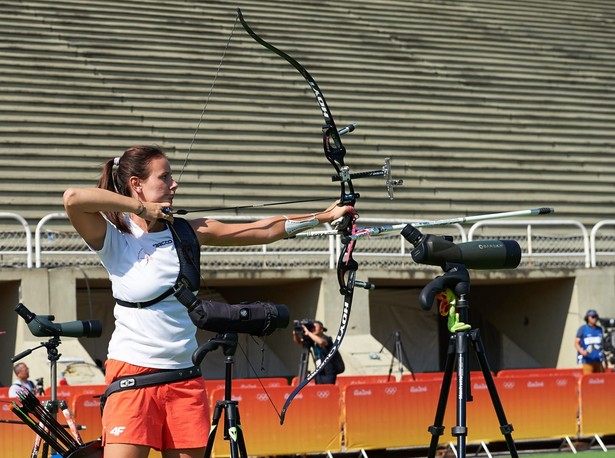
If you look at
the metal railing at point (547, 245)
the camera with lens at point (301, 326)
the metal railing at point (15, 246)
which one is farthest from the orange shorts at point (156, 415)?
the metal railing at point (547, 245)

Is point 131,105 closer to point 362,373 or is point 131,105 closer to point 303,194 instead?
point 303,194

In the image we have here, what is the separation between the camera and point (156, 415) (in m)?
4.06

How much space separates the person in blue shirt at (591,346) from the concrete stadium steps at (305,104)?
509cm

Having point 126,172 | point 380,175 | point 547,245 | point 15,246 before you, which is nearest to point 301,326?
point 15,246

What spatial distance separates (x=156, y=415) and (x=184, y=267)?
0.54m

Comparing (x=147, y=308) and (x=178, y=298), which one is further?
(x=147, y=308)

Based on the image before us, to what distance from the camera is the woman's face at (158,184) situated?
166 inches

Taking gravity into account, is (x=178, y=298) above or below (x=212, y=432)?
above

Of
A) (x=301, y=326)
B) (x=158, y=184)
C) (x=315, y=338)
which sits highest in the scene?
(x=158, y=184)

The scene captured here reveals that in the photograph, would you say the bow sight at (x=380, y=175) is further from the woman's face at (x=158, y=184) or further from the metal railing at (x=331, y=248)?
the metal railing at (x=331, y=248)

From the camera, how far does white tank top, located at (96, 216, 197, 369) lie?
4.10m

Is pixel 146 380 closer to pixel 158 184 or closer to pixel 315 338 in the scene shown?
pixel 158 184

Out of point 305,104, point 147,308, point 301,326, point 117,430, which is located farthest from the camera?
point 305,104

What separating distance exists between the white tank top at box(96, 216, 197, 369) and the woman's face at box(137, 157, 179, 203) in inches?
5.7
